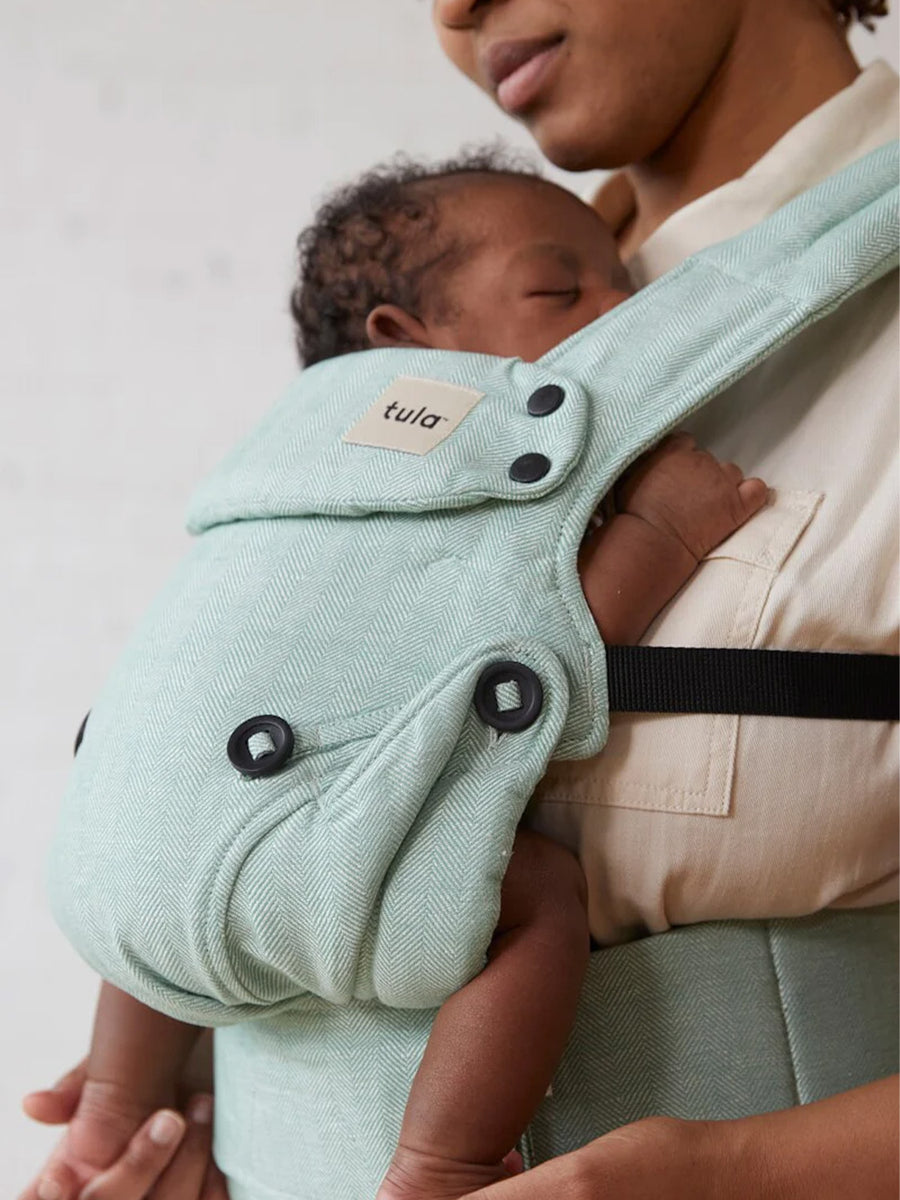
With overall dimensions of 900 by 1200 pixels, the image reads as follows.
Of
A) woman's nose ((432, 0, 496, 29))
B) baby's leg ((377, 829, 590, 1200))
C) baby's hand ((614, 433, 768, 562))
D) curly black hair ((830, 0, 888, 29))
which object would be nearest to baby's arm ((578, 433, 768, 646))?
baby's hand ((614, 433, 768, 562))

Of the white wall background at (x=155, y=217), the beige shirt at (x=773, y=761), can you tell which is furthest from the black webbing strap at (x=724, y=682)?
the white wall background at (x=155, y=217)

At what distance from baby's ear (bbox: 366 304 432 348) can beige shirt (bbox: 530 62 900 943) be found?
11.7 inches

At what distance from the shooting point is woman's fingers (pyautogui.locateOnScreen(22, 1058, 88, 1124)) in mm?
794

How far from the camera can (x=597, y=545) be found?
2.13 feet

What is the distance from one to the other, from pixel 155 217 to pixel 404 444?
2.91 feet

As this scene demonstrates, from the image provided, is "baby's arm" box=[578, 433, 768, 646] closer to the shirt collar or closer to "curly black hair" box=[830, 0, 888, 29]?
the shirt collar

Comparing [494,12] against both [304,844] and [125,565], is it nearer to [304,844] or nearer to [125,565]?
[304,844]

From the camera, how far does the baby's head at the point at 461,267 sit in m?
0.83

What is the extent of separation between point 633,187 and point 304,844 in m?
0.68

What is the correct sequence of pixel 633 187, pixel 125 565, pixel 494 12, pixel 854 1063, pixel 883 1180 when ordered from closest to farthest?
pixel 883 1180, pixel 854 1063, pixel 494 12, pixel 633 187, pixel 125 565

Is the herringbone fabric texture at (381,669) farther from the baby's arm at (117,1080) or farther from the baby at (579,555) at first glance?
the baby's arm at (117,1080)

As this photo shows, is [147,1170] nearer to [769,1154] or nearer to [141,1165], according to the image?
[141,1165]

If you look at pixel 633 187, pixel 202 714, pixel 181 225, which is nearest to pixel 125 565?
pixel 181 225

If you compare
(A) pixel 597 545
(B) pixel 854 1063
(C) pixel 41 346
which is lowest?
(B) pixel 854 1063
